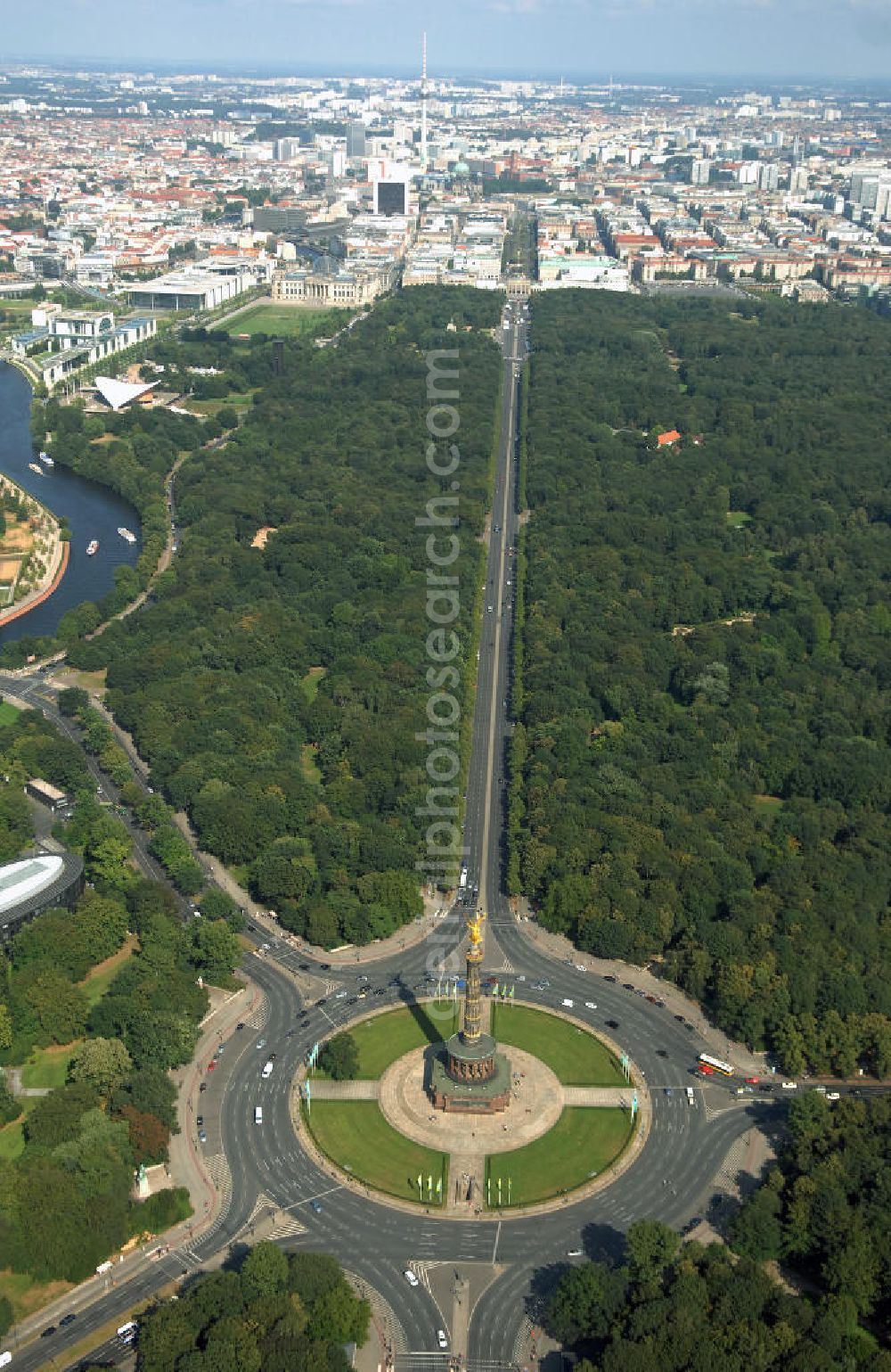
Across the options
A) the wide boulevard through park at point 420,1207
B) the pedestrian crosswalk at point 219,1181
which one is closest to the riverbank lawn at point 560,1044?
the wide boulevard through park at point 420,1207

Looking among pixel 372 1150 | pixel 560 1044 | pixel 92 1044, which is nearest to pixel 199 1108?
pixel 92 1044

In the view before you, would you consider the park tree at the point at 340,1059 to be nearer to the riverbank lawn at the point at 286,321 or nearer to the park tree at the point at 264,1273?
the park tree at the point at 264,1273

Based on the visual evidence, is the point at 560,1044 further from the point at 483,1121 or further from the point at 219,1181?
the point at 219,1181

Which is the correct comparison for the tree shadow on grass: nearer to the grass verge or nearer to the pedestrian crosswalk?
the grass verge

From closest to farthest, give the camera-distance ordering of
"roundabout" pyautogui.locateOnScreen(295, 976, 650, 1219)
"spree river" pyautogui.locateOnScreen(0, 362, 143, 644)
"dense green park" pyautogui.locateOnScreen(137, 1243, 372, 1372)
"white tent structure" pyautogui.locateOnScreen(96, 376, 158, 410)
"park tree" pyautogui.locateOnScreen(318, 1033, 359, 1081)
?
"dense green park" pyautogui.locateOnScreen(137, 1243, 372, 1372), "roundabout" pyautogui.locateOnScreen(295, 976, 650, 1219), "park tree" pyautogui.locateOnScreen(318, 1033, 359, 1081), "spree river" pyautogui.locateOnScreen(0, 362, 143, 644), "white tent structure" pyautogui.locateOnScreen(96, 376, 158, 410)

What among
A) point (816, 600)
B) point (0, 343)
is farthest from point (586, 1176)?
point (0, 343)

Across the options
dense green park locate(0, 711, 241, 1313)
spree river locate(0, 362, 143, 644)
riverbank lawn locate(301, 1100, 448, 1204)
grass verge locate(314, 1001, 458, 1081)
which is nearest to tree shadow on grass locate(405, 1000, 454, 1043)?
grass verge locate(314, 1001, 458, 1081)

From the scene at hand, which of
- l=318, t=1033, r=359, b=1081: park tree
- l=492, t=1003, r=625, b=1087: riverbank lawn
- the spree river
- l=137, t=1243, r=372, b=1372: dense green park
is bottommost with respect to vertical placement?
the spree river
